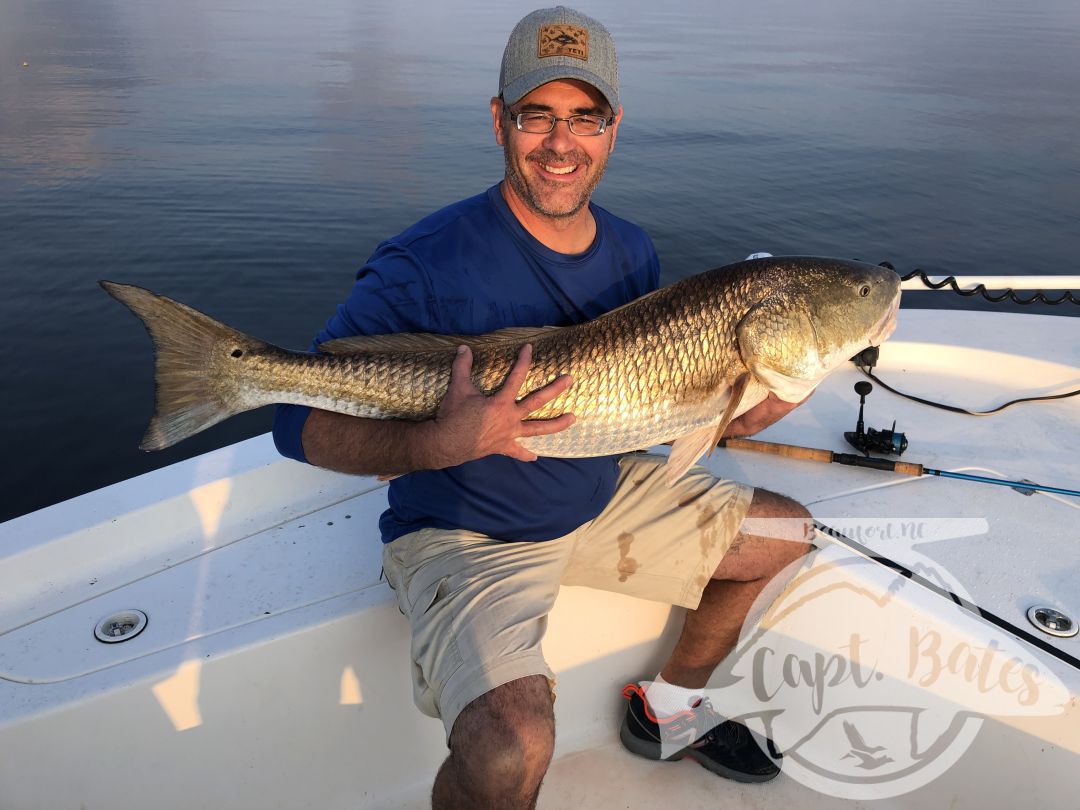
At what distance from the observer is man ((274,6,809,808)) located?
7.22ft

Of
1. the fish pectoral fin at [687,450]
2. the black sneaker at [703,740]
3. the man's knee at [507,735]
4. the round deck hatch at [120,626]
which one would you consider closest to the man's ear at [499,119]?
the fish pectoral fin at [687,450]

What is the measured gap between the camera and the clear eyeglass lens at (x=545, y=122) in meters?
2.59

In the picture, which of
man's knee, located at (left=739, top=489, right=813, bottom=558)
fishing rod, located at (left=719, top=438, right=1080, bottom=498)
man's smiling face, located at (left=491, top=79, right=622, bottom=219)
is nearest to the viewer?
man's smiling face, located at (left=491, top=79, right=622, bottom=219)

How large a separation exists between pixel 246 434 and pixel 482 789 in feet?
19.1

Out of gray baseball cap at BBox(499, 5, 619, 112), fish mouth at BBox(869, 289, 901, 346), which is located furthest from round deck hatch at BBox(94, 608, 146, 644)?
fish mouth at BBox(869, 289, 901, 346)

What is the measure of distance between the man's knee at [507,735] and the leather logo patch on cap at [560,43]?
1.95m

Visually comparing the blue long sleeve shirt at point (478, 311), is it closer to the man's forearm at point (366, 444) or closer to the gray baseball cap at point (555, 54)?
the man's forearm at point (366, 444)

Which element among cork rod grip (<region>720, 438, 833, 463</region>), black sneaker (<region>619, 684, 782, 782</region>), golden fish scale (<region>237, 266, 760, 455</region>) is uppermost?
golden fish scale (<region>237, 266, 760, 455</region>)

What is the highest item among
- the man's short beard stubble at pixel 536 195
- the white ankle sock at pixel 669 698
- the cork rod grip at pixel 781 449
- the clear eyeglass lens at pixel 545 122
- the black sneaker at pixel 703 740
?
the clear eyeglass lens at pixel 545 122

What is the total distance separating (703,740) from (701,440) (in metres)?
1.22

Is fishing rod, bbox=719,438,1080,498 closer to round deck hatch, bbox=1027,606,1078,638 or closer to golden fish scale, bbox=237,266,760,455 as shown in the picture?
round deck hatch, bbox=1027,606,1078,638

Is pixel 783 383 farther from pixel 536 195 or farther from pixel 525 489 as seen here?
pixel 536 195

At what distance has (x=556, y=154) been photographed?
2564 mm

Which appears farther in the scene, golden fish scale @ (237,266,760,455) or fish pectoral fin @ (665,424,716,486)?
→ fish pectoral fin @ (665,424,716,486)
